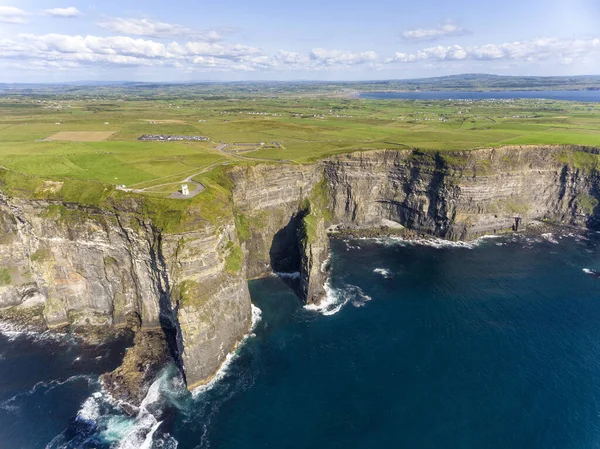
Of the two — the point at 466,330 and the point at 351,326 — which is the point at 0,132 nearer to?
the point at 351,326

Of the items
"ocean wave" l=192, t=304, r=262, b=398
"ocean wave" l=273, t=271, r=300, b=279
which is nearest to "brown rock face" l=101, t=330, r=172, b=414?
"ocean wave" l=192, t=304, r=262, b=398

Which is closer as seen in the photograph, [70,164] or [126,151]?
[70,164]

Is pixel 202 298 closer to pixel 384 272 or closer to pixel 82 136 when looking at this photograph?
pixel 384 272

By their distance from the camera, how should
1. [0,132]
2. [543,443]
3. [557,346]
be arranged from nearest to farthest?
[543,443] → [557,346] → [0,132]

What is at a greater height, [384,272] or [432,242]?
[432,242]

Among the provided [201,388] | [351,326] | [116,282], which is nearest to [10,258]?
[116,282]

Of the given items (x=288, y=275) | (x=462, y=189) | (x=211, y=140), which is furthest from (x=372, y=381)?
(x=211, y=140)

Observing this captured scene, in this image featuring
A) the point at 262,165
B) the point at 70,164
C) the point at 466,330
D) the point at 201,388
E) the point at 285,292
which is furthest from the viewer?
the point at 262,165

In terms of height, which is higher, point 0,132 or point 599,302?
point 0,132
